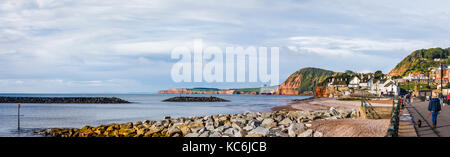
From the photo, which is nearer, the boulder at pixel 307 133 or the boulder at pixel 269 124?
the boulder at pixel 307 133

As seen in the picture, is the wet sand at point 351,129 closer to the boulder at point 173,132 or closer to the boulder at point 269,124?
the boulder at point 269,124

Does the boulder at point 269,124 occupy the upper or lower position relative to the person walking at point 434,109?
lower

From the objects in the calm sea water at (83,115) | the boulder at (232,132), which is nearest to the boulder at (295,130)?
the boulder at (232,132)

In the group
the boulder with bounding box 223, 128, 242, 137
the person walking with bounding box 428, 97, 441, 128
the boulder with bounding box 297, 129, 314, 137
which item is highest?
the person walking with bounding box 428, 97, 441, 128

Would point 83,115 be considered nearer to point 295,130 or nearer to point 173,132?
point 173,132

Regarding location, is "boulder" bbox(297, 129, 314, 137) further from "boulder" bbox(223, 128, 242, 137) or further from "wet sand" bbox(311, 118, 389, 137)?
"boulder" bbox(223, 128, 242, 137)

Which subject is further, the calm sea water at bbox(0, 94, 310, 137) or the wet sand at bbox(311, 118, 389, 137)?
the calm sea water at bbox(0, 94, 310, 137)

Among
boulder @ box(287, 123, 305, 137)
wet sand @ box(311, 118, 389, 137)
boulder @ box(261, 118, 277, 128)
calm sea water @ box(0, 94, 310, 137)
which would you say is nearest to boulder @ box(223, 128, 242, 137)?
boulder @ box(287, 123, 305, 137)

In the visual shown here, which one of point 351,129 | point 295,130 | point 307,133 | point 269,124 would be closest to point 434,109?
point 351,129
